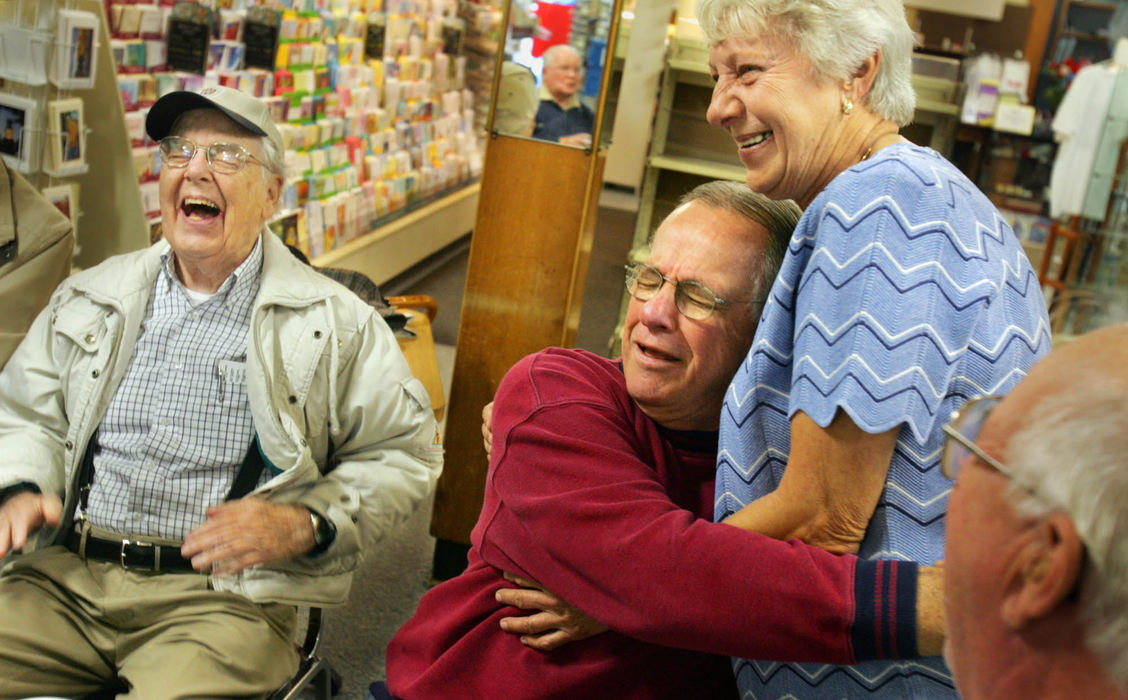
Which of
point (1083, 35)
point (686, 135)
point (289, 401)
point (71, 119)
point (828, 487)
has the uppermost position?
point (1083, 35)

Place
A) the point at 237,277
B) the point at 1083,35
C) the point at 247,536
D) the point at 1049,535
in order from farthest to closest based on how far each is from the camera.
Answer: the point at 1083,35
the point at 237,277
the point at 247,536
the point at 1049,535

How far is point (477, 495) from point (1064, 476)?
265 centimetres

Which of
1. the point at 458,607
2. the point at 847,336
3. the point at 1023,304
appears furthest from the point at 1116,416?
the point at 458,607

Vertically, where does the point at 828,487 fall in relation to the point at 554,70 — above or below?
below

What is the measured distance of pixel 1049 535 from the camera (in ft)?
2.15

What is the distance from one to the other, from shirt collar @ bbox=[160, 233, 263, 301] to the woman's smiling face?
1203 mm

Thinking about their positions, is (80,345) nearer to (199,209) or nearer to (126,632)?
(199,209)

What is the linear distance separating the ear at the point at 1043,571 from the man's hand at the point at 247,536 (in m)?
1.48

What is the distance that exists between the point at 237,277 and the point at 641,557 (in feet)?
4.48

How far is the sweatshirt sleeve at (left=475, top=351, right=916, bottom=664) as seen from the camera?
3.46 feet

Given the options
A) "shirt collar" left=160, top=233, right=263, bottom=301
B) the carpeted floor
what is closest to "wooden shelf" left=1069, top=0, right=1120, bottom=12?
the carpeted floor

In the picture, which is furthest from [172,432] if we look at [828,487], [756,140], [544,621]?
[828,487]

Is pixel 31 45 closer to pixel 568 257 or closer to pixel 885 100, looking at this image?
pixel 568 257

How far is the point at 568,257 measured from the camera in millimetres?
2969
